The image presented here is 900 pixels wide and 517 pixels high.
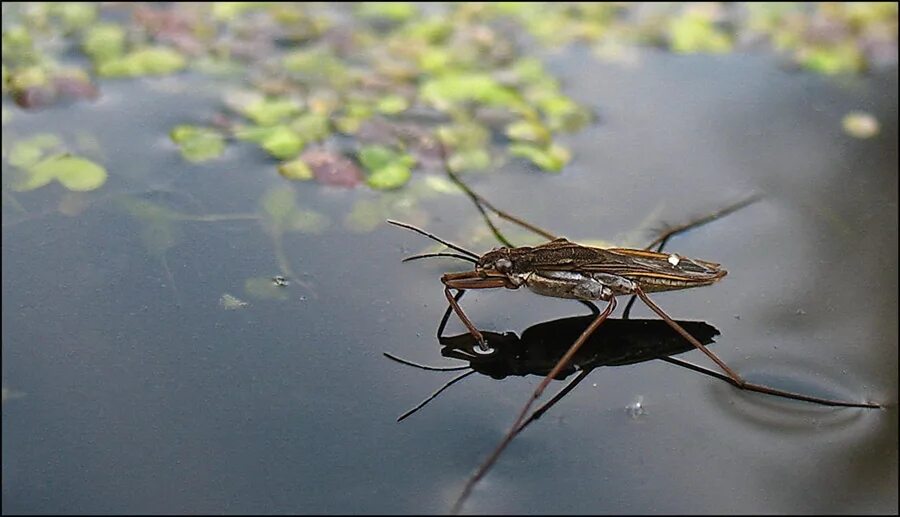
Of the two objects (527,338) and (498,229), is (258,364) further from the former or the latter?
(498,229)

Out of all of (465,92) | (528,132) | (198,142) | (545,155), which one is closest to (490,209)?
(545,155)

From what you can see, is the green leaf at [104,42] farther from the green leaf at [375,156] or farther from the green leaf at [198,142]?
the green leaf at [375,156]

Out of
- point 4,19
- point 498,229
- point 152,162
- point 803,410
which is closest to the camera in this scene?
point 803,410

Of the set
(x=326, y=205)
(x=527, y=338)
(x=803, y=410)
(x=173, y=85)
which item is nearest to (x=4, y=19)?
(x=173, y=85)

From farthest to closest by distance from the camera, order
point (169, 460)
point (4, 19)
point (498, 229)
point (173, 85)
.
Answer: point (4, 19) < point (173, 85) < point (498, 229) < point (169, 460)


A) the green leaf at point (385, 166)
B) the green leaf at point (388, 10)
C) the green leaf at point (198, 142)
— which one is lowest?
the green leaf at point (198, 142)

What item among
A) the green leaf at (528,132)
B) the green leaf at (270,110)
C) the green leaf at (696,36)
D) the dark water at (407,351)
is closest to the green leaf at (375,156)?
the dark water at (407,351)
